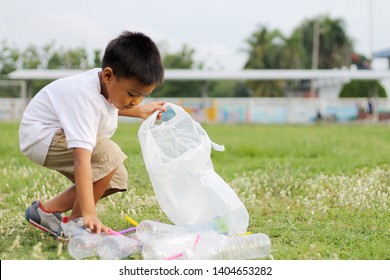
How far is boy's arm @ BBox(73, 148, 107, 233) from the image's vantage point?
11.1 ft

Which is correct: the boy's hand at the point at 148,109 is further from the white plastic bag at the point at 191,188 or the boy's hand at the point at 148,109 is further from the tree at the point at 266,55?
the tree at the point at 266,55

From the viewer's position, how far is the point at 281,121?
106 ft

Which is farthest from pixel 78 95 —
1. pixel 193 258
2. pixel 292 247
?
pixel 292 247

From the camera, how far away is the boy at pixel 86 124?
3.41 metres

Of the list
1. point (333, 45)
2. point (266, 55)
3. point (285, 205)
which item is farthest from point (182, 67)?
point (285, 205)

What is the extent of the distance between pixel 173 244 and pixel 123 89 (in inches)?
35.5

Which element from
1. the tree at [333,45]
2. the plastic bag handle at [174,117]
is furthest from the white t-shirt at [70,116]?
the tree at [333,45]

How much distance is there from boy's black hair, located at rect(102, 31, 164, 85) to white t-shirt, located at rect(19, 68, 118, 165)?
188 millimetres

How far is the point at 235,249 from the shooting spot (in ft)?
11.0

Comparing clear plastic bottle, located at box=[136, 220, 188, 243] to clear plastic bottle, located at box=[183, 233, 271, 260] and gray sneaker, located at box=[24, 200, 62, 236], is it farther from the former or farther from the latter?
gray sneaker, located at box=[24, 200, 62, 236]

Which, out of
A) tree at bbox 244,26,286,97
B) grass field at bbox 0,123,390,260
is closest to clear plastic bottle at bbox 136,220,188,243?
grass field at bbox 0,123,390,260

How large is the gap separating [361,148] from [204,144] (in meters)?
7.24

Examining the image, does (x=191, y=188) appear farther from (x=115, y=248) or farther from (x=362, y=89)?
(x=362, y=89)
